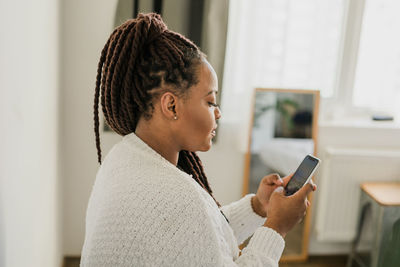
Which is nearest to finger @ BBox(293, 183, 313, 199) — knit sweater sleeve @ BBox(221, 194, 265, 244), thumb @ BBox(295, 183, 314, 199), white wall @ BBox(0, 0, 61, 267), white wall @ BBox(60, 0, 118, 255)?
thumb @ BBox(295, 183, 314, 199)

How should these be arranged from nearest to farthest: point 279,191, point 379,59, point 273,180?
point 279,191 → point 273,180 → point 379,59

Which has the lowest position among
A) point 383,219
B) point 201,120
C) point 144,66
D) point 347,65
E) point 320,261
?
point 320,261

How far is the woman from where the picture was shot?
79 cm

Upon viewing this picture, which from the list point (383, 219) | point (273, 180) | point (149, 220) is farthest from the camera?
point (383, 219)

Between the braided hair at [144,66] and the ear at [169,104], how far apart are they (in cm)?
1

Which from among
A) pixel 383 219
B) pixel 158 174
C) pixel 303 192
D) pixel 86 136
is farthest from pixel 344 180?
pixel 158 174

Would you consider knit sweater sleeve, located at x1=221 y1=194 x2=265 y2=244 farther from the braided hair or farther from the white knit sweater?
the braided hair

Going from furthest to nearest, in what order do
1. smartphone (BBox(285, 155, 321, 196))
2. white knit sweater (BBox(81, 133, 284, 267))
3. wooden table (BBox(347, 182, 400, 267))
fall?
wooden table (BBox(347, 182, 400, 267)) → smartphone (BBox(285, 155, 321, 196)) → white knit sweater (BBox(81, 133, 284, 267))

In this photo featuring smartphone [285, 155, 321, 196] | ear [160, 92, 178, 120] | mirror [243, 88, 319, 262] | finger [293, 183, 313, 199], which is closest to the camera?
ear [160, 92, 178, 120]

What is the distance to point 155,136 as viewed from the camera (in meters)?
0.94

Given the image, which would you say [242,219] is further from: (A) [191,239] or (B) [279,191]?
(A) [191,239]

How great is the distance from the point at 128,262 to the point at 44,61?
3.31ft

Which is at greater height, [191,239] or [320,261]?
[191,239]

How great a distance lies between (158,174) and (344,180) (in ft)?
5.48
